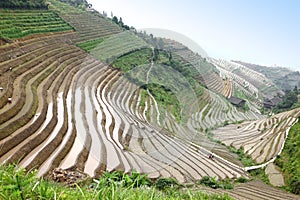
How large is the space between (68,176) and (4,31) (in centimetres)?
1008

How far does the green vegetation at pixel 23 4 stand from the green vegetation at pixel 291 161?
52.5ft

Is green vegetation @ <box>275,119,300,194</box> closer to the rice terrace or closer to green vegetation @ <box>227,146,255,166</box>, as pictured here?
the rice terrace

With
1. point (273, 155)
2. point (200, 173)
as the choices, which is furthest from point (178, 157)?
point (273, 155)

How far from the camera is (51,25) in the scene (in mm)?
18891

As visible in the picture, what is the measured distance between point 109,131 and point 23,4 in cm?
1318

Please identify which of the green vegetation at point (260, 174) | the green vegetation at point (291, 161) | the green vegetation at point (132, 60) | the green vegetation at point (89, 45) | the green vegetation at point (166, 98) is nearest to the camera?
the green vegetation at point (291, 161)

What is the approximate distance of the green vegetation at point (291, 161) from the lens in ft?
29.5

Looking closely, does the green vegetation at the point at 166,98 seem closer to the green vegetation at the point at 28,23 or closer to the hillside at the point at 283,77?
the green vegetation at the point at 28,23

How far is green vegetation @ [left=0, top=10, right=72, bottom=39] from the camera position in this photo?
13414 millimetres

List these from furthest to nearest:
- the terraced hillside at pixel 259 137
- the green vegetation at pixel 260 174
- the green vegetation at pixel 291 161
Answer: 1. the terraced hillside at pixel 259 137
2. the green vegetation at pixel 260 174
3. the green vegetation at pixel 291 161

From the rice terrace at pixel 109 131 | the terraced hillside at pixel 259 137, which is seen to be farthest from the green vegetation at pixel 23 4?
the terraced hillside at pixel 259 137

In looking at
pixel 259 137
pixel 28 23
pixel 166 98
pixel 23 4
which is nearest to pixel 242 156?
pixel 259 137

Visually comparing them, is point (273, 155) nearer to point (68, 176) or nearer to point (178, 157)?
point (178, 157)

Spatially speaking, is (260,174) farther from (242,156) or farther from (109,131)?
(109,131)
